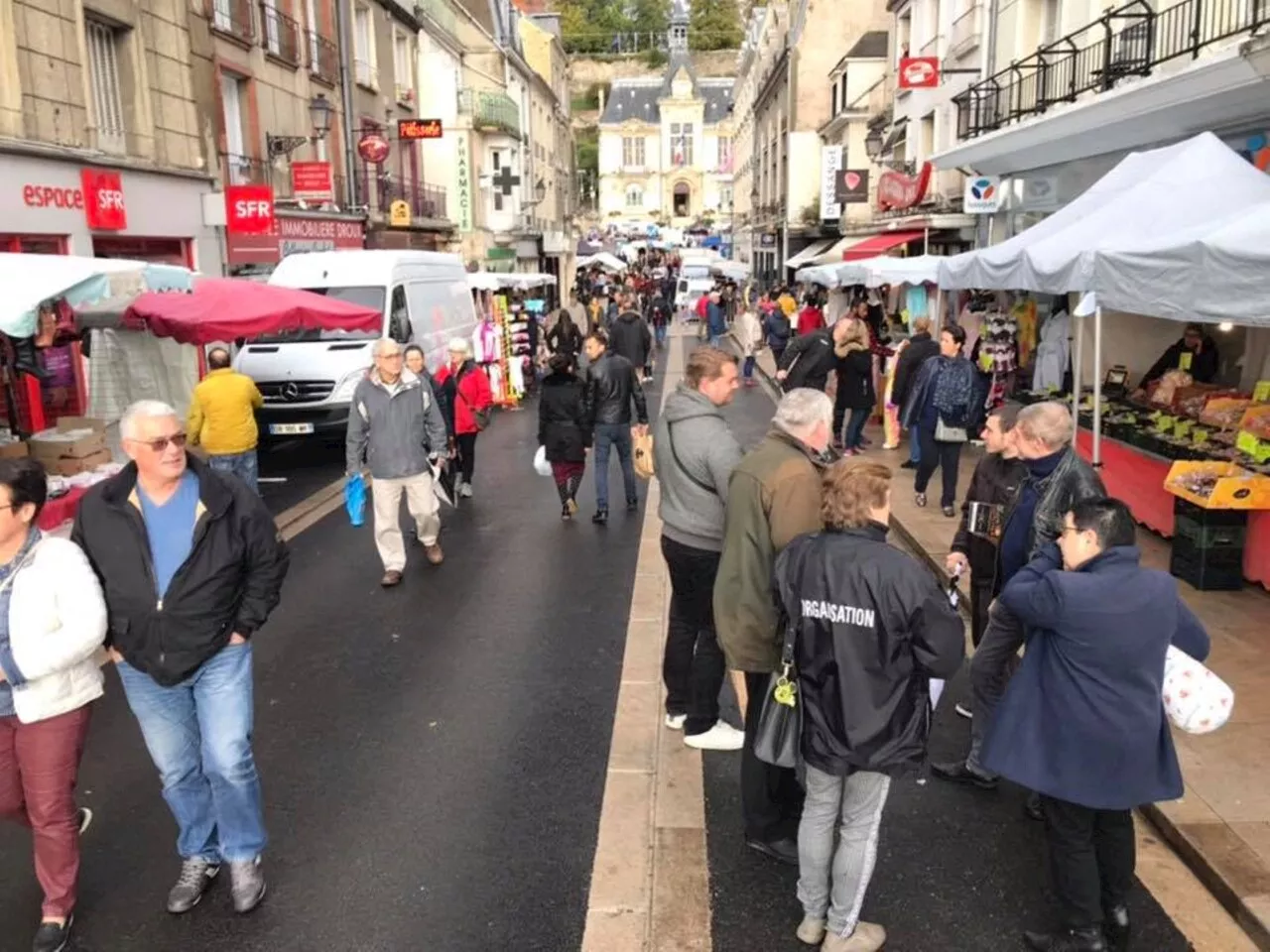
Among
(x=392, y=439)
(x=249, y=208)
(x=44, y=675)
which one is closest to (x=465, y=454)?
(x=392, y=439)

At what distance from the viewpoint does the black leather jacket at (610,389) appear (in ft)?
31.2

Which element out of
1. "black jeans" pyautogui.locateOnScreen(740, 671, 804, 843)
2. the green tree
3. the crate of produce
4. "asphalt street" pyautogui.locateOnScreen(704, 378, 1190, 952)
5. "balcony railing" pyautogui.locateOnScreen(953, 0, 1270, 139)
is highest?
the green tree

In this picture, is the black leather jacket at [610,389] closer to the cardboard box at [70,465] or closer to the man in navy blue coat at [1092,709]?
the cardboard box at [70,465]

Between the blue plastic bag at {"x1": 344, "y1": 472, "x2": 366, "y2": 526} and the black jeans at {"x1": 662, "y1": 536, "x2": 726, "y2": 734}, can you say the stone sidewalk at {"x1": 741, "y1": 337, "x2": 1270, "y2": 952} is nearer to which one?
the black jeans at {"x1": 662, "y1": 536, "x2": 726, "y2": 734}

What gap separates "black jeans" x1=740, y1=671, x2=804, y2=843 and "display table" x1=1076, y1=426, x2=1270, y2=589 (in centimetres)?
453

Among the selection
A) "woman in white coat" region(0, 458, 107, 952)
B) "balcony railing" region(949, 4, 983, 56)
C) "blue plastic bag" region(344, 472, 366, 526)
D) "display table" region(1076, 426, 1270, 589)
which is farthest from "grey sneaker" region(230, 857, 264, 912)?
"balcony railing" region(949, 4, 983, 56)

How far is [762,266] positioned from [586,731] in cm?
5179

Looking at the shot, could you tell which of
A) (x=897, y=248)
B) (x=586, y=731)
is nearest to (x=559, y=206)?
(x=897, y=248)

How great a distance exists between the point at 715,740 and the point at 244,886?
2.25 meters

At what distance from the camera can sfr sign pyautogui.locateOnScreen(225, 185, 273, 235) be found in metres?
16.8

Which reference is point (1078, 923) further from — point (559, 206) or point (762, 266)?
point (559, 206)

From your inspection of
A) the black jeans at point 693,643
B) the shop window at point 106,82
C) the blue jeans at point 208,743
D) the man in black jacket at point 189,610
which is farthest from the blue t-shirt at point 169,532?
the shop window at point 106,82

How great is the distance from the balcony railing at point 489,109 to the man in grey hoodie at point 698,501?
3148cm

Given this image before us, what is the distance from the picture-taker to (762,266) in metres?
55.1
